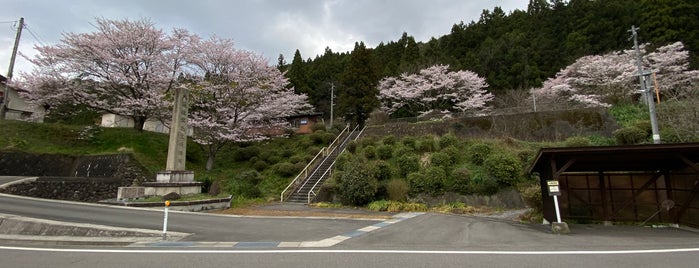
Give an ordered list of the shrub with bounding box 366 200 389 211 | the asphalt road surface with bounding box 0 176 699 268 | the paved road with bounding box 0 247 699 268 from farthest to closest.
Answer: the shrub with bounding box 366 200 389 211, the asphalt road surface with bounding box 0 176 699 268, the paved road with bounding box 0 247 699 268

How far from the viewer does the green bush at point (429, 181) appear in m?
16.9

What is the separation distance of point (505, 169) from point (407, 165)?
4995mm

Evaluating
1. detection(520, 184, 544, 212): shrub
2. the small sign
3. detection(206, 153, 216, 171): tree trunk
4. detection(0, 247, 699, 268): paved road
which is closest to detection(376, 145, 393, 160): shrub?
detection(520, 184, 544, 212): shrub

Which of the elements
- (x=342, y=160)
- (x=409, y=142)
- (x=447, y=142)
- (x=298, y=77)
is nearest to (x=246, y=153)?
(x=342, y=160)

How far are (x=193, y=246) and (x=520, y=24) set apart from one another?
4826 cm

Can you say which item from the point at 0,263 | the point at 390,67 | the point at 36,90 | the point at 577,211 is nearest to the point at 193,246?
the point at 0,263

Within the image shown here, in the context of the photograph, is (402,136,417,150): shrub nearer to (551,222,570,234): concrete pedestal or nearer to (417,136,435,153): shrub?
(417,136,435,153): shrub

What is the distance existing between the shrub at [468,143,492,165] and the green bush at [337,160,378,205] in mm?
5585

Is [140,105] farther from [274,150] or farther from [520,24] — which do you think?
[520,24]

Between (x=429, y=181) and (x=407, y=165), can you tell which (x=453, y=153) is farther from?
(x=429, y=181)

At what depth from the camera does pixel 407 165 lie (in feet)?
61.6

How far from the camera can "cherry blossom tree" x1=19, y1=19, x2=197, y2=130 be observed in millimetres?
22156

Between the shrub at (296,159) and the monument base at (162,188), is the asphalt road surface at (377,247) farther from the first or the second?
the shrub at (296,159)

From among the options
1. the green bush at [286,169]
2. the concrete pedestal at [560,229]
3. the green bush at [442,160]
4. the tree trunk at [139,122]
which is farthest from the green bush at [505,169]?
the tree trunk at [139,122]
